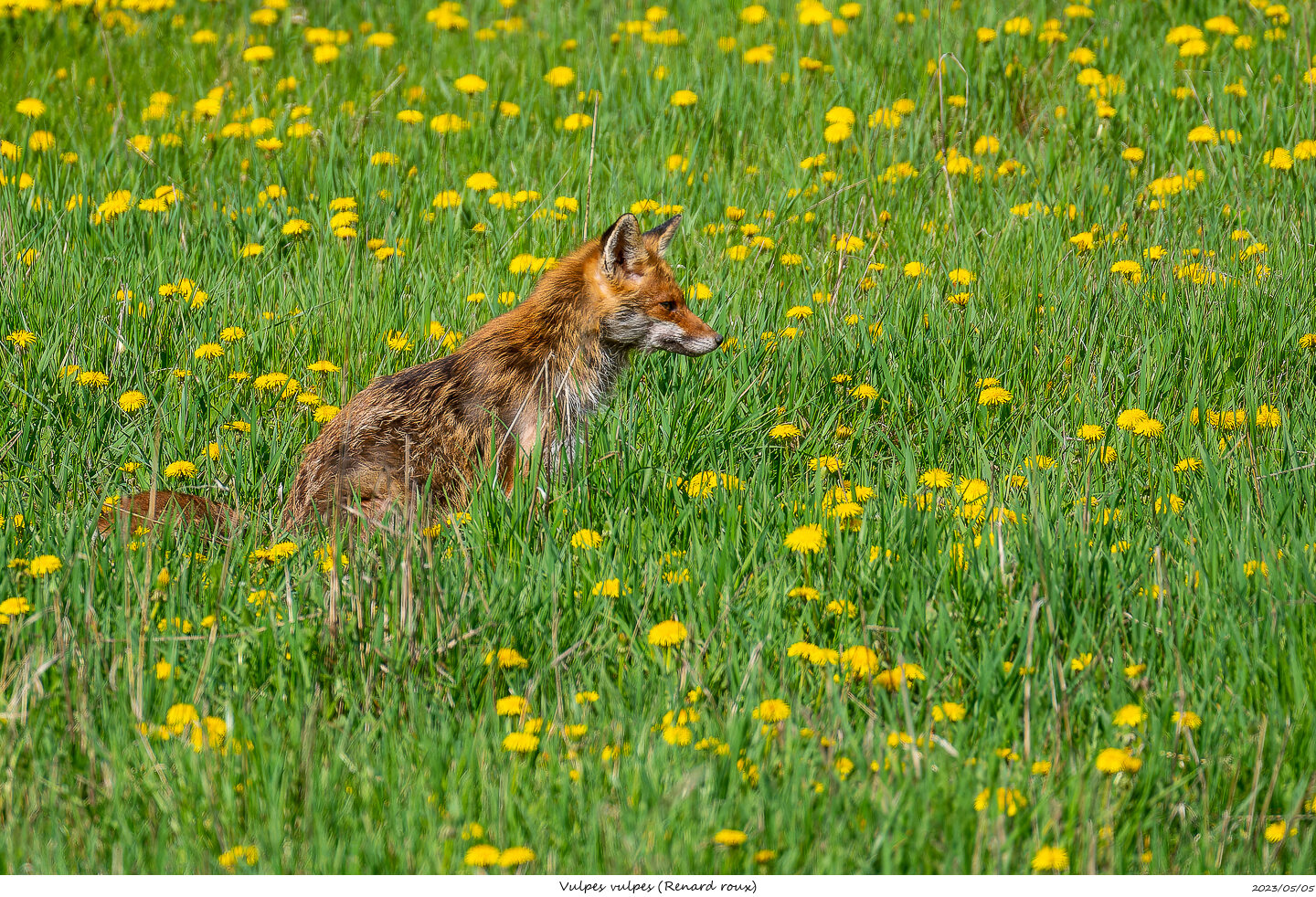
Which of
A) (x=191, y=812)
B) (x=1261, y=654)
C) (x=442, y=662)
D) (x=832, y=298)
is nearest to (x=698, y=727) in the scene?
(x=442, y=662)

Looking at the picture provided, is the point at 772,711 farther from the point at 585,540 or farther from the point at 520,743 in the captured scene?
the point at 585,540

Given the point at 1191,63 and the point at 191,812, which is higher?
the point at 1191,63

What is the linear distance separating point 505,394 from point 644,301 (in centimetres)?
79

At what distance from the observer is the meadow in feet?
9.57

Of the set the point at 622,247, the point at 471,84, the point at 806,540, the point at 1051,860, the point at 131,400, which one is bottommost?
the point at 1051,860

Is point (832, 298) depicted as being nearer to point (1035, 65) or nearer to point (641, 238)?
point (641, 238)

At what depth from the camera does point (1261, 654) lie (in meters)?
3.36

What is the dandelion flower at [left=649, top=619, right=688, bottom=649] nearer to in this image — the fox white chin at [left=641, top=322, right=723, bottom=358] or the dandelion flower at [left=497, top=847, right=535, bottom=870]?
the dandelion flower at [left=497, top=847, right=535, bottom=870]

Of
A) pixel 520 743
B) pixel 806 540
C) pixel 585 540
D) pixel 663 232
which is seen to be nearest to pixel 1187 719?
pixel 806 540

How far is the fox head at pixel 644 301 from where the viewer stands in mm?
5555

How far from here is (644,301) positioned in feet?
18.6

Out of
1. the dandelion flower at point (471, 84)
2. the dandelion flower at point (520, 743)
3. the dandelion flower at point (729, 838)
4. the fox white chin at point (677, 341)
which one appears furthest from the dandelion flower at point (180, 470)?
the dandelion flower at point (471, 84)

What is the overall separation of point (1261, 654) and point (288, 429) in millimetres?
3748

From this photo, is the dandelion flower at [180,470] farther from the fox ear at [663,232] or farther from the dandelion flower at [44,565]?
the fox ear at [663,232]
